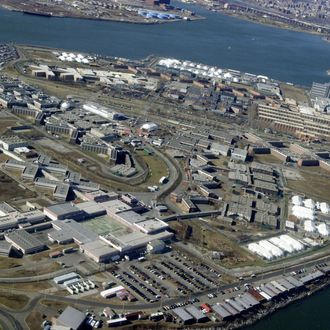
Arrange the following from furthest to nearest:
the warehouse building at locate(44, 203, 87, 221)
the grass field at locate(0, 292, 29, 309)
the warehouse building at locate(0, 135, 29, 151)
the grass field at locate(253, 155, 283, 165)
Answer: the grass field at locate(253, 155, 283, 165)
the warehouse building at locate(0, 135, 29, 151)
the warehouse building at locate(44, 203, 87, 221)
the grass field at locate(0, 292, 29, 309)

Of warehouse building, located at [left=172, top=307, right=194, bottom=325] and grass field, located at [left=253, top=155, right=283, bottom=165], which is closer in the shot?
warehouse building, located at [left=172, top=307, right=194, bottom=325]

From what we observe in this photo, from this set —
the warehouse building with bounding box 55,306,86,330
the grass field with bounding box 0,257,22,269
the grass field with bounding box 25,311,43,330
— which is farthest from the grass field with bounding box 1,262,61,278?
the warehouse building with bounding box 55,306,86,330

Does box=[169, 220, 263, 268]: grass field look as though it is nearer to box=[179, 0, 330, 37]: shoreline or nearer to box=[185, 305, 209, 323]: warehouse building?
box=[185, 305, 209, 323]: warehouse building

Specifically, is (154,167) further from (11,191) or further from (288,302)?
(288,302)

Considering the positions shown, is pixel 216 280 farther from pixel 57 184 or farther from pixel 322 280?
pixel 57 184

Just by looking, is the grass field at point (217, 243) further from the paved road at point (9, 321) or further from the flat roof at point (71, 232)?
the paved road at point (9, 321)

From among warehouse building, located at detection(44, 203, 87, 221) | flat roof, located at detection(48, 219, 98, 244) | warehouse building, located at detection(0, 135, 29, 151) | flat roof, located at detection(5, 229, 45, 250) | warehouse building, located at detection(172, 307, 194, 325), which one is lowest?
warehouse building, located at detection(172, 307, 194, 325)

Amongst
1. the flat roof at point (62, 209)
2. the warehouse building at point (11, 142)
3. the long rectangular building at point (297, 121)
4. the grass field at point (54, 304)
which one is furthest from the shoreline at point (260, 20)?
the grass field at point (54, 304)
